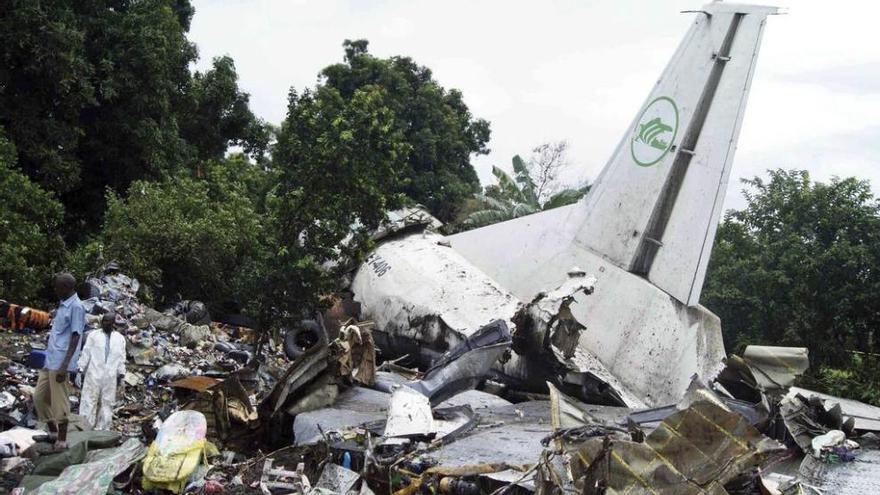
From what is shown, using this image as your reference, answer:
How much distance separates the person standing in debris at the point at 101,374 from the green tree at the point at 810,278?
14152 mm

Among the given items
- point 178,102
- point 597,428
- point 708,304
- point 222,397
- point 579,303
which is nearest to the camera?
point 597,428

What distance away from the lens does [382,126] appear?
13391 millimetres

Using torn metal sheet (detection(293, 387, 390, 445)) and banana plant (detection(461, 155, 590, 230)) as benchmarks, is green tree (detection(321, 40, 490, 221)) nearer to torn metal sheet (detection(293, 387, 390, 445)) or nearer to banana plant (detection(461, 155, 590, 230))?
banana plant (detection(461, 155, 590, 230))

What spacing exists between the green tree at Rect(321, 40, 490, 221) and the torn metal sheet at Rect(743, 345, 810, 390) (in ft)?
62.4

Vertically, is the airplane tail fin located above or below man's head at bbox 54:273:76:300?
above

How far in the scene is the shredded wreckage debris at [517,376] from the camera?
6.96 m

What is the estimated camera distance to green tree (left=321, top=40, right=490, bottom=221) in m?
28.5

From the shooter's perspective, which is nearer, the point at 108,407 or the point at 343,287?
the point at 108,407

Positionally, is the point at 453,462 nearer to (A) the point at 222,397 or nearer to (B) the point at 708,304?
(A) the point at 222,397

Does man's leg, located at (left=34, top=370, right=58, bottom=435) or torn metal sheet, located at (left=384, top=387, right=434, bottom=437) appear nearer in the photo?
man's leg, located at (left=34, top=370, right=58, bottom=435)

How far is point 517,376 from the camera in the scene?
38.5ft

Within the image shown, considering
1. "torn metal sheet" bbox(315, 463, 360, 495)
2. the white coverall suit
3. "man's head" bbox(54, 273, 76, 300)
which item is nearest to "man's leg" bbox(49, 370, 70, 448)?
"man's head" bbox(54, 273, 76, 300)

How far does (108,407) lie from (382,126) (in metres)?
6.23

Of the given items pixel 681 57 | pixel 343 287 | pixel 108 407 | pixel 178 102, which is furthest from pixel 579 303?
pixel 178 102
